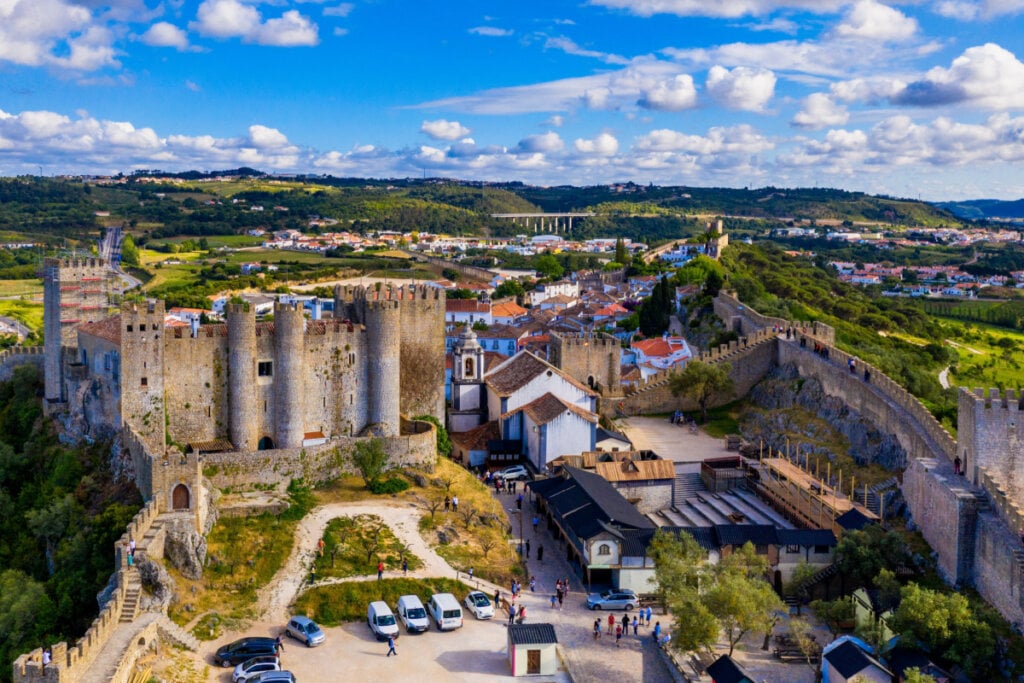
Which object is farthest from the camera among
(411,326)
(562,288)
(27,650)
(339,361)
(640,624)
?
(562,288)

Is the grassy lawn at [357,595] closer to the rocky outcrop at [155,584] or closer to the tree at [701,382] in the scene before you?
the rocky outcrop at [155,584]

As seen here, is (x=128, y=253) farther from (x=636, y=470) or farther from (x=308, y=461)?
(x=636, y=470)

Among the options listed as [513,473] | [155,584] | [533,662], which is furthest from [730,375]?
[155,584]

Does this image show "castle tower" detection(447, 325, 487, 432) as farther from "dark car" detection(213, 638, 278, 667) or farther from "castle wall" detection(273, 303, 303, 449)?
"dark car" detection(213, 638, 278, 667)

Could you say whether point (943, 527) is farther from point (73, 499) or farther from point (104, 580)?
point (73, 499)

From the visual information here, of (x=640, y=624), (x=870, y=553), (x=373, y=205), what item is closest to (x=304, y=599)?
(x=640, y=624)

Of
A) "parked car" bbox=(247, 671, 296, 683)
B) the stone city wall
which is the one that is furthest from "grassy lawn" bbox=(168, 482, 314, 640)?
"parked car" bbox=(247, 671, 296, 683)
